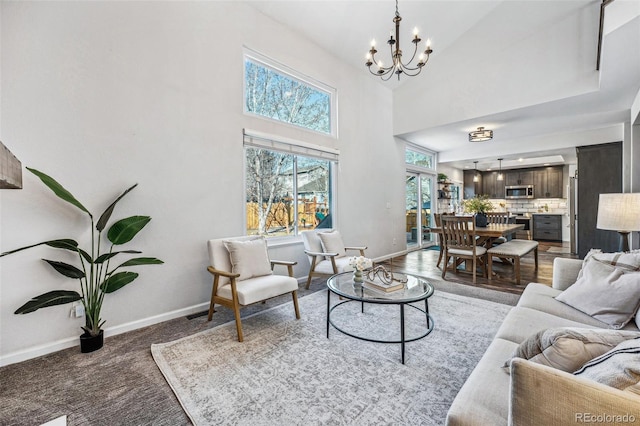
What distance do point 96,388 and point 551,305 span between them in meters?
3.17

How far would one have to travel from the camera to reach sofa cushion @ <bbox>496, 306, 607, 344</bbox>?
1.58m

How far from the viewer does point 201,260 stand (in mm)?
3143

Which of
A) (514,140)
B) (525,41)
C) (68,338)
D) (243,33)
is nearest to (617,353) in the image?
(68,338)

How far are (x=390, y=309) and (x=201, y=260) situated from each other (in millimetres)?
2198

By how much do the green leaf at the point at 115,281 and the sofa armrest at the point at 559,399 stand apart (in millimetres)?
2727

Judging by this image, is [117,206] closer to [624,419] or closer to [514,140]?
[624,419]

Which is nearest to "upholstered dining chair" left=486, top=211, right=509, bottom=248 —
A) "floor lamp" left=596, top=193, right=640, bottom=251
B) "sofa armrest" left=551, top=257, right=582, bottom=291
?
"floor lamp" left=596, top=193, right=640, bottom=251

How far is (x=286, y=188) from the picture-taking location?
4.15 m

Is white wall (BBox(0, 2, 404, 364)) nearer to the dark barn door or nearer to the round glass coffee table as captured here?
the round glass coffee table

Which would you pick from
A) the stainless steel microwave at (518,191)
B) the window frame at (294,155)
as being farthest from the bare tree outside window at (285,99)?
the stainless steel microwave at (518,191)

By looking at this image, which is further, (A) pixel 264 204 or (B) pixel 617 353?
(A) pixel 264 204

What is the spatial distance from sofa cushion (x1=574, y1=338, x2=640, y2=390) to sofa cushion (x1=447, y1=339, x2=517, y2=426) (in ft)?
0.93

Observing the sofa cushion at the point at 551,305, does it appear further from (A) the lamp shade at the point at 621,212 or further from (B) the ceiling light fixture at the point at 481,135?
(B) the ceiling light fixture at the point at 481,135

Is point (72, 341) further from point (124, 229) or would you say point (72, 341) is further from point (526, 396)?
point (526, 396)
